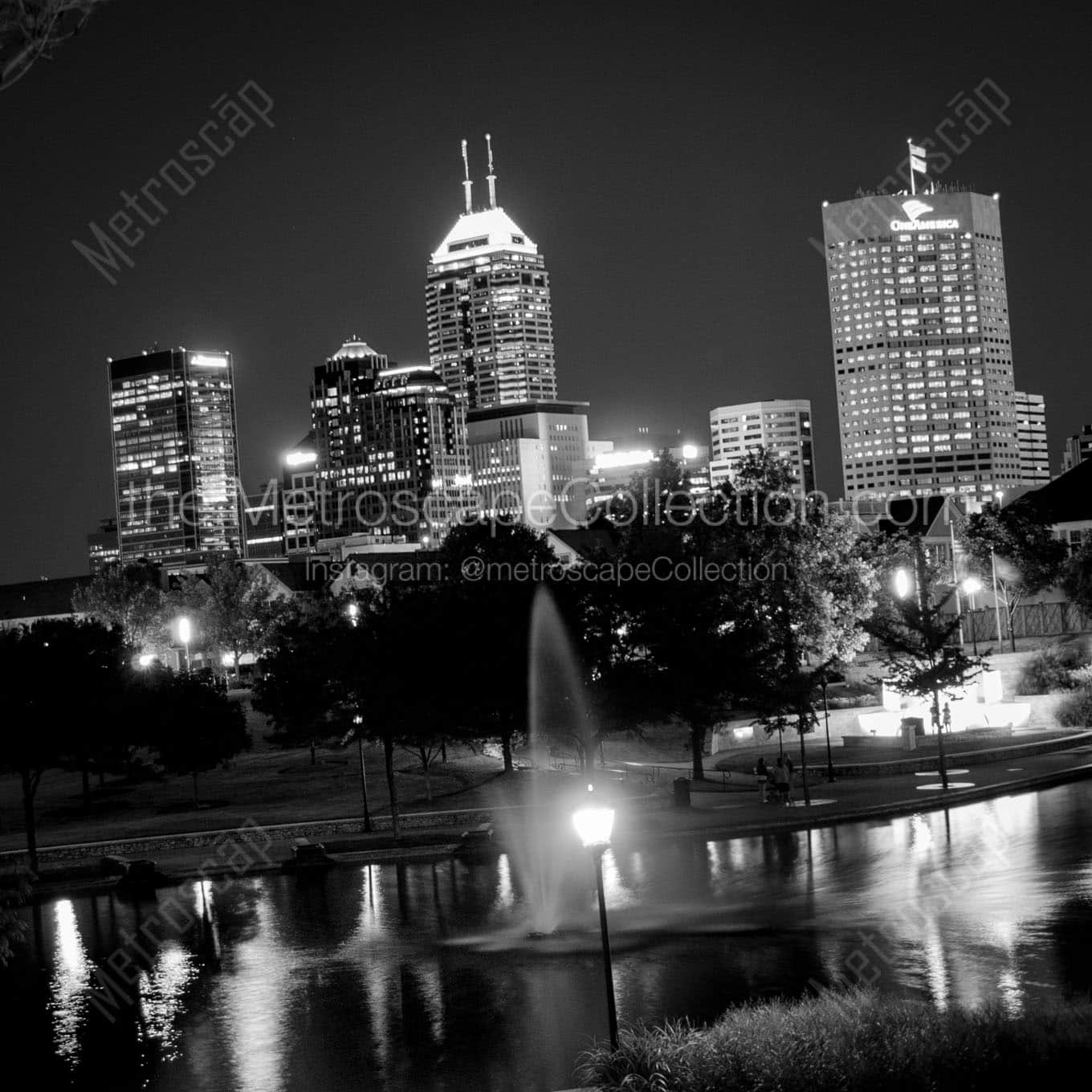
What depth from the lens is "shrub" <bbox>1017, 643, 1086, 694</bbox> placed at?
58.0m

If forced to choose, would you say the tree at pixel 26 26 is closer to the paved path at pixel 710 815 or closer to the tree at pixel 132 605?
the paved path at pixel 710 815

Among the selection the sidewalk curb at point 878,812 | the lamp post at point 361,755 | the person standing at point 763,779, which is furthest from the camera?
the person standing at point 763,779

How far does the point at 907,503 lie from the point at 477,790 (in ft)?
282

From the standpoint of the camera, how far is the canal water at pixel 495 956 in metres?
17.2

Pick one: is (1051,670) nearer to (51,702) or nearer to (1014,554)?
(1014,554)

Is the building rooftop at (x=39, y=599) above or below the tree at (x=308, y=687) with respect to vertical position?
above

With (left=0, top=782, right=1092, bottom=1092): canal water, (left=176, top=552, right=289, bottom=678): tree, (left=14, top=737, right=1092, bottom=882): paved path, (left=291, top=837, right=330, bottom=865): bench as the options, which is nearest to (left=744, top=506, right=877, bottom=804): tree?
(left=14, top=737, right=1092, bottom=882): paved path

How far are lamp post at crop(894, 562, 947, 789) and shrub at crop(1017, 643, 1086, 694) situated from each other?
542 centimetres

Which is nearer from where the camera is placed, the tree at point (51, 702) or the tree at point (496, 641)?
the tree at point (51, 702)

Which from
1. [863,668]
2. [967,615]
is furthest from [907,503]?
[863,668]

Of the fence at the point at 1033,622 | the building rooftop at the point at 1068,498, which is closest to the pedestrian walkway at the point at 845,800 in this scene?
the fence at the point at 1033,622

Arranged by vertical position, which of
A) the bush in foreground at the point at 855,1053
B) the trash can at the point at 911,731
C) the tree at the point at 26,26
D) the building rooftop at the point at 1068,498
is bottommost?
the trash can at the point at 911,731

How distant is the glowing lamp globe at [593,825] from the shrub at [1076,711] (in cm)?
4130

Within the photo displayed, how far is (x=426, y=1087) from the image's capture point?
15.5 metres
